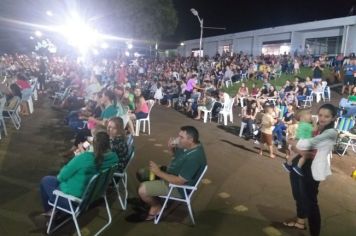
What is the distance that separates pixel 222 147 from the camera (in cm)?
855

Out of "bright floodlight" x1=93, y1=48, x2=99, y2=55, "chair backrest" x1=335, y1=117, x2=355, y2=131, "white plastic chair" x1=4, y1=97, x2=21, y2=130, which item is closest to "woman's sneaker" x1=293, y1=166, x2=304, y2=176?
"chair backrest" x1=335, y1=117, x2=355, y2=131

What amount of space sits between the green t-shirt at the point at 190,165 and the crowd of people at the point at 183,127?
11 mm

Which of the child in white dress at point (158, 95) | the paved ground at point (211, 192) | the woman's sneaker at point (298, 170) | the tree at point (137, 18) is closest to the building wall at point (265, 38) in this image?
the tree at point (137, 18)

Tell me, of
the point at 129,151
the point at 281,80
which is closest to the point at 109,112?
the point at 129,151

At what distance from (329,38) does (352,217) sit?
857 inches

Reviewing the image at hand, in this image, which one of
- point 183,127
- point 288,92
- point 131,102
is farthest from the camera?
point 288,92

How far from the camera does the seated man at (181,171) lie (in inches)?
164

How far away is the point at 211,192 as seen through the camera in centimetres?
559

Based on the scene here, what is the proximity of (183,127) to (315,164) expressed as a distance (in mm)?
1517

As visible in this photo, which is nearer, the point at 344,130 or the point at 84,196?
the point at 84,196

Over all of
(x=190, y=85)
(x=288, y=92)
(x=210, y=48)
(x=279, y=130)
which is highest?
(x=210, y=48)

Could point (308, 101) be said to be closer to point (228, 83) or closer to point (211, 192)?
point (228, 83)

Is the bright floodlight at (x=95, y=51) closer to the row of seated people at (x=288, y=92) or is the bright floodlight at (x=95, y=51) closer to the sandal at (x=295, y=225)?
the row of seated people at (x=288, y=92)

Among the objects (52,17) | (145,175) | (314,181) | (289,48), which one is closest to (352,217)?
(314,181)
